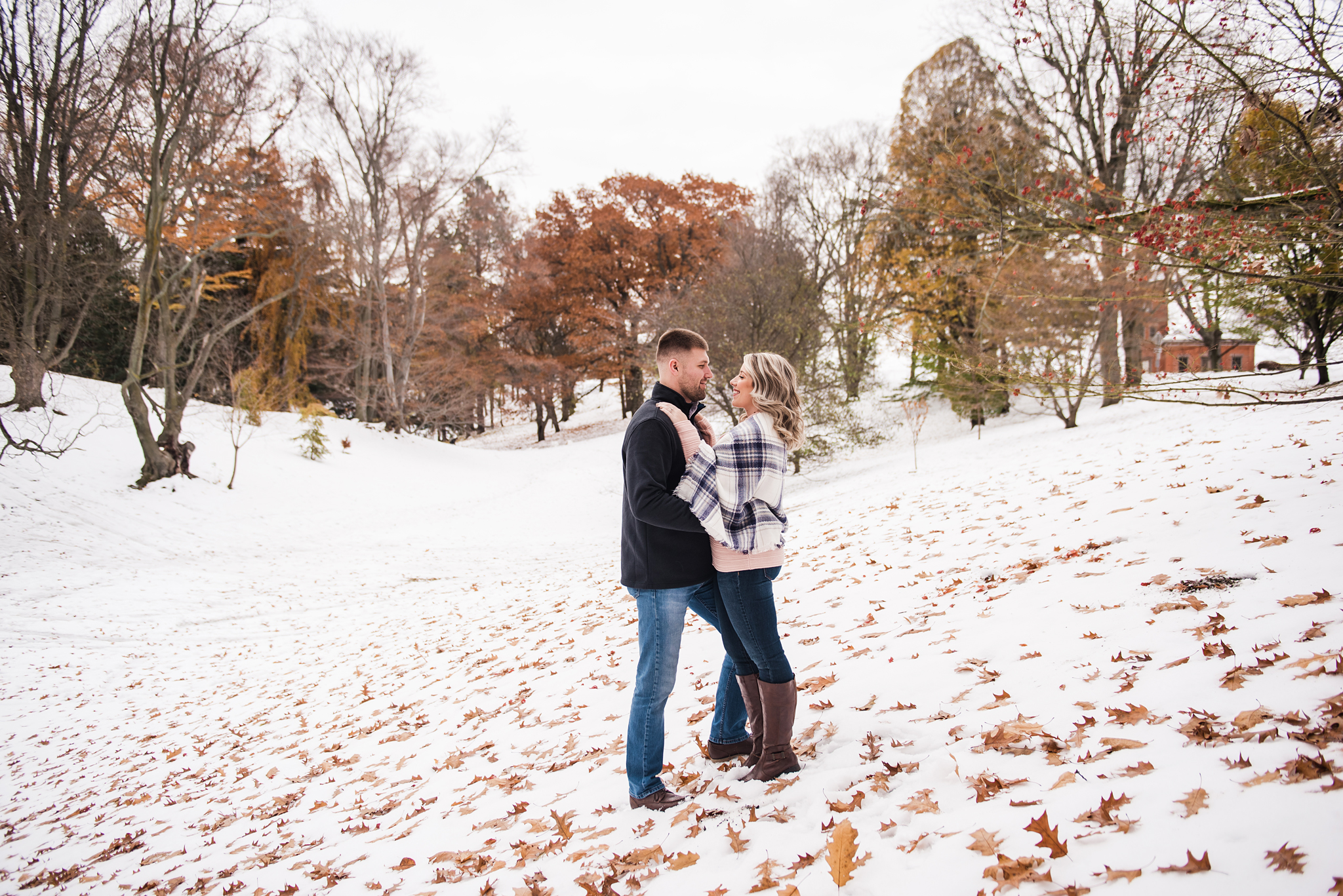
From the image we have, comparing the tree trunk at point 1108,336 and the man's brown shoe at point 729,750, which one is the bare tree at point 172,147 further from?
the tree trunk at point 1108,336

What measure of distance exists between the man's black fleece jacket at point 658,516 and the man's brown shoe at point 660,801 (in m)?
0.96

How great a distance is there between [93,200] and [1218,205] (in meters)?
18.3

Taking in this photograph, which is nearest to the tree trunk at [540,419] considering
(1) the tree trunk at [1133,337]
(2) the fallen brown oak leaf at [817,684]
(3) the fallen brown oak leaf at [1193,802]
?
(1) the tree trunk at [1133,337]

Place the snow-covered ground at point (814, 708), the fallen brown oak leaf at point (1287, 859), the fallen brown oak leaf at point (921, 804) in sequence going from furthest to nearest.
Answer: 1. the fallen brown oak leaf at point (921, 804)
2. the snow-covered ground at point (814, 708)
3. the fallen brown oak leaf at point (1287, 859)

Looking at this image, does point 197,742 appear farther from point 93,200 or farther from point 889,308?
point 889,308

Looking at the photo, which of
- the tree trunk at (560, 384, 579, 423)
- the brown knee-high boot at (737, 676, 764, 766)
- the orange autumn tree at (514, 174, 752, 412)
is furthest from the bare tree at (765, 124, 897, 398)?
the brown knee-high boot at (737, 676, 764, 766)

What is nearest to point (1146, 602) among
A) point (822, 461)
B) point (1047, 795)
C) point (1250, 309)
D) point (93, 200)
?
point (1047, 795)

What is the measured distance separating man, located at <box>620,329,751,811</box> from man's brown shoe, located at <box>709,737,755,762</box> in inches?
14.1

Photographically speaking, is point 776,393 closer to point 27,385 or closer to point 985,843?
point 985,843

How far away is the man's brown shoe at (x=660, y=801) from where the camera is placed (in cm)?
279

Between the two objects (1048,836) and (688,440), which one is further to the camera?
(688,440)

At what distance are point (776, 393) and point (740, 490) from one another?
0.46 metres

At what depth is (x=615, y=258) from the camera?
30203mm

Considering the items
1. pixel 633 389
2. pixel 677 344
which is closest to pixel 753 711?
pixel 677 344
